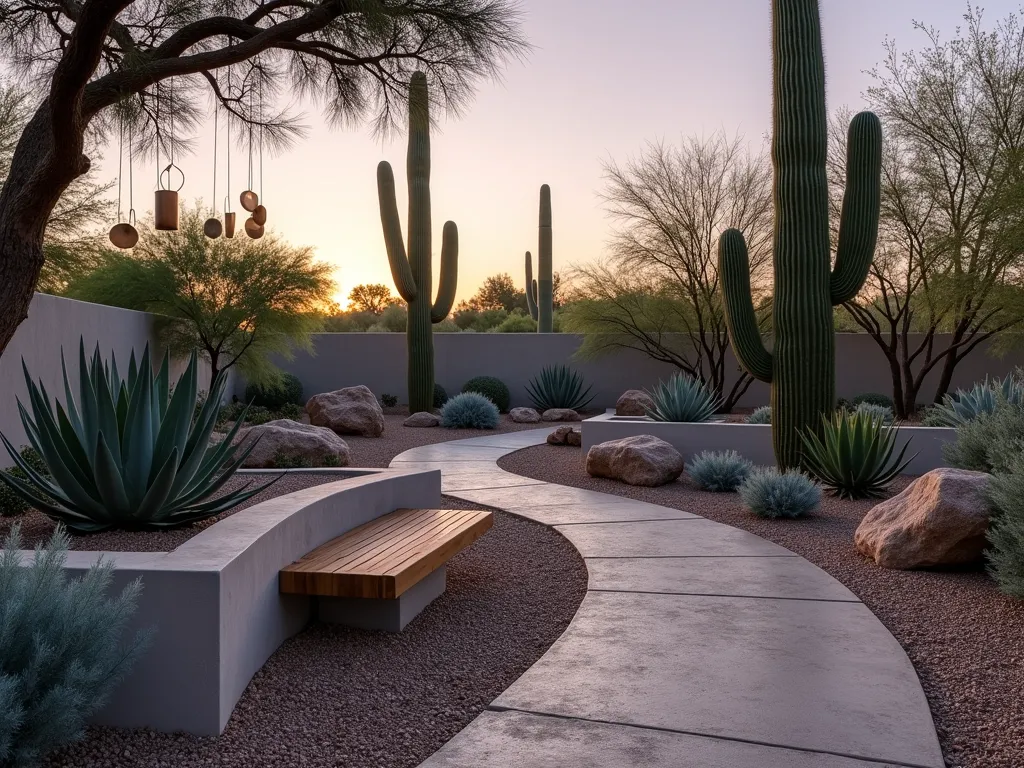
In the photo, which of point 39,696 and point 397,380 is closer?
point 39,696

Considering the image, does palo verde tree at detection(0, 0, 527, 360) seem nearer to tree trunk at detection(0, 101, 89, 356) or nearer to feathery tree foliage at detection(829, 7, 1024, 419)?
tree trunk at detection(0, 101, 89, 356)

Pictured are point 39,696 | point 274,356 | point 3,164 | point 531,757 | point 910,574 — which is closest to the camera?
point 39,696

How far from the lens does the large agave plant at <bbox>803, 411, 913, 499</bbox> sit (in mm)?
9070

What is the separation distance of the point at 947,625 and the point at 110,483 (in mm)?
4519

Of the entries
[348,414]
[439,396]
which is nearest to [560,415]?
[439,396]

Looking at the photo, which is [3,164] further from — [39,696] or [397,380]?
[39,696]

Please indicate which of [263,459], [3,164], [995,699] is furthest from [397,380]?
[995,699]

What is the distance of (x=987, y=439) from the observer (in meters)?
8.39

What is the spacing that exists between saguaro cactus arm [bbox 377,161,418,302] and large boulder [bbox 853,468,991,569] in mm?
13742

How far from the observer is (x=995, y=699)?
12.9 feet

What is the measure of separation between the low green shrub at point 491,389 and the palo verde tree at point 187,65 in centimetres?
1284

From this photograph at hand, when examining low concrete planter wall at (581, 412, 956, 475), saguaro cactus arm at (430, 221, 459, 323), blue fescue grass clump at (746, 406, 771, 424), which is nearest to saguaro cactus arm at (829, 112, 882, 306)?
low concrete planter wall at (581, 412, 956, 475)

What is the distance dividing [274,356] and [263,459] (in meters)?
13.0

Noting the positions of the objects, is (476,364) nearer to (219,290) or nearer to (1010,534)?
(219,290)
